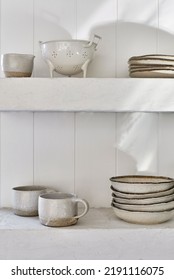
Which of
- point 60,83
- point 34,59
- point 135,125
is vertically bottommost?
point 135,125

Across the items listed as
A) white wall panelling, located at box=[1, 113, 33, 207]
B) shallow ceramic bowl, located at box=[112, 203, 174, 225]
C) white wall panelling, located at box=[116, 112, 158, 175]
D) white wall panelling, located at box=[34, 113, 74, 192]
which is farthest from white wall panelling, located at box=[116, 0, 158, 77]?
shallow ceramic bowl, located at box=[112, 203, 174, 225]

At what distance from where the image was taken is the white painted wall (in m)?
1.27

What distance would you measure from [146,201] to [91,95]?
1.08 feet

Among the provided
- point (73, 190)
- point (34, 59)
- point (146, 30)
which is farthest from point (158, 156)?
point (34, 59)

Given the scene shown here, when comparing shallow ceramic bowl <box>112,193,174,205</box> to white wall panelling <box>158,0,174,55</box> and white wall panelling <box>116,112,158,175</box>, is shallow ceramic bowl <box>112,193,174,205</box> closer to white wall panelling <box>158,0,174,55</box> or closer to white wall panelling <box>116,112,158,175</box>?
white wall panelling <box>116,112,158,175</box>

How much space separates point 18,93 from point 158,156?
20.1 inches

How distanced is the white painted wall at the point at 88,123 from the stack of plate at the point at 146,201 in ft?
0.71

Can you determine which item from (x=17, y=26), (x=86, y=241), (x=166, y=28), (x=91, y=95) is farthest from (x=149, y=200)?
(x=17, y=26)

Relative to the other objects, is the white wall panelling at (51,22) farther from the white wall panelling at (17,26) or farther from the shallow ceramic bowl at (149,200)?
the shallow ceramic bowl at (149,200)

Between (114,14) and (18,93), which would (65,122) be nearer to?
(18,93)

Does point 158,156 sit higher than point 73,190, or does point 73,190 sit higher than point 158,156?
point 158,156

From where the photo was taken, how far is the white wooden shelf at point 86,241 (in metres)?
1.01

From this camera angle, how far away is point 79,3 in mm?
1267

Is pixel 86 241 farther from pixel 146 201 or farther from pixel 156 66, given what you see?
pixel 156 66
